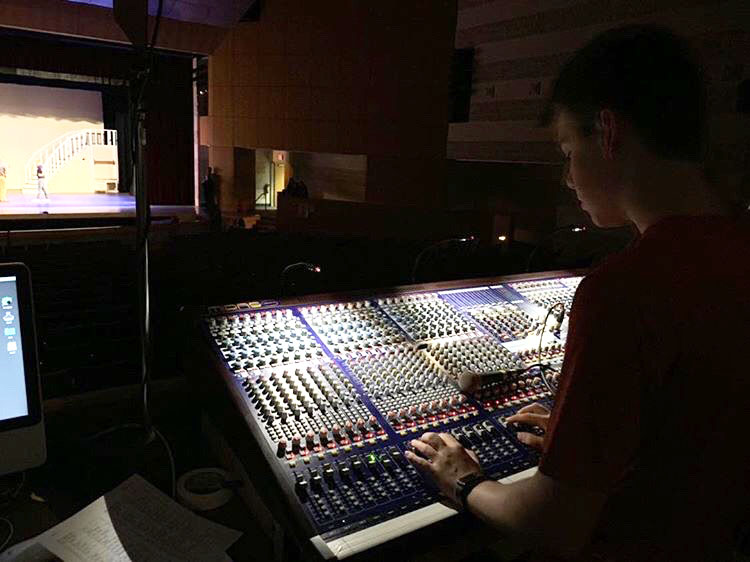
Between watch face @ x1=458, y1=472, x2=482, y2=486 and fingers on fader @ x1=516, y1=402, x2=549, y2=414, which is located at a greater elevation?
fingers on fader @ x1=516, y1=402, x2=549, y2=414

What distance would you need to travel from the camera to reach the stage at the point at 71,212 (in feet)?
30.5

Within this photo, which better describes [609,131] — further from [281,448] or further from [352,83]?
[352,83]

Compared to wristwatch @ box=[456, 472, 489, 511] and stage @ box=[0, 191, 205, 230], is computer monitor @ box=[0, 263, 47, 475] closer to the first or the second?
wristwatch @ box=[456, 472, 489, 511]

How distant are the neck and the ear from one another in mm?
49

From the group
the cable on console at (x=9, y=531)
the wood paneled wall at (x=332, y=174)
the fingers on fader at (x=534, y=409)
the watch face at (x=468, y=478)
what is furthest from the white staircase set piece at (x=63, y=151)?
the watch face at (x=468, y=478)

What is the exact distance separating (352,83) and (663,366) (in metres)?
8.86

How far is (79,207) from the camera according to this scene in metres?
10.3

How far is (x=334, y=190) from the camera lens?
40.0ft

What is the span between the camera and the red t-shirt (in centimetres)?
78

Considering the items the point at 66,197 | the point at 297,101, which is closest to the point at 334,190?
the point at 297,101

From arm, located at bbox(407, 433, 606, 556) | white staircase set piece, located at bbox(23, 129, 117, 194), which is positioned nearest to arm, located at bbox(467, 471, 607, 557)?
arm, located at bbox(407, 433, 606, 556)

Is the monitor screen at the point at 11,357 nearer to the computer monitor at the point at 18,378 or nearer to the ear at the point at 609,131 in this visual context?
the computer monitor at the point at 18,378

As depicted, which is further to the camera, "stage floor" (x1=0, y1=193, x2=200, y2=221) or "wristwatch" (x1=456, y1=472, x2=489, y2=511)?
"stage floor" (x1=0, y1=193, x2=200, y2=221)

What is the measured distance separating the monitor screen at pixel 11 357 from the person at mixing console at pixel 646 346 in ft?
2.79
